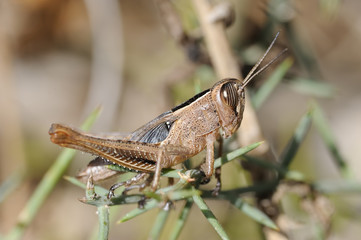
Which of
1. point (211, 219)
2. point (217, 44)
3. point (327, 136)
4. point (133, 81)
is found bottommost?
point (327, 136)

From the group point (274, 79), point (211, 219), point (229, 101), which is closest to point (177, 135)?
point (229, 101)

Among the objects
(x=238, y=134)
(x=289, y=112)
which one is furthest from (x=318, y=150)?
(x=238, y=134)

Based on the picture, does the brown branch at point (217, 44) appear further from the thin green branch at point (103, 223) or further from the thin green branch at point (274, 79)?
the thin green branch at point (103, 223)

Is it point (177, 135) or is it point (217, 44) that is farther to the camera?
point (217, 44)

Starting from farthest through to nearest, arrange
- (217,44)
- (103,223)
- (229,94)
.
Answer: (217,44), (229,94), (103,223)

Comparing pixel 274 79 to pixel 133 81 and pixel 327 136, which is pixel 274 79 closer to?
pixel 327 136

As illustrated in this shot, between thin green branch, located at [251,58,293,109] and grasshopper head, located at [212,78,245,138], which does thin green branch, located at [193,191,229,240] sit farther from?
thin green branch, located at [251,58,293,109]

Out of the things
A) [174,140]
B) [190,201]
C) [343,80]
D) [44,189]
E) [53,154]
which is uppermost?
[53,154]

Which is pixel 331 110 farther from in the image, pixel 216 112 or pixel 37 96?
pixel 37 96

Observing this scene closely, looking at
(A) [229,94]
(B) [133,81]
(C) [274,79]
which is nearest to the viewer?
(A) [229,94]
